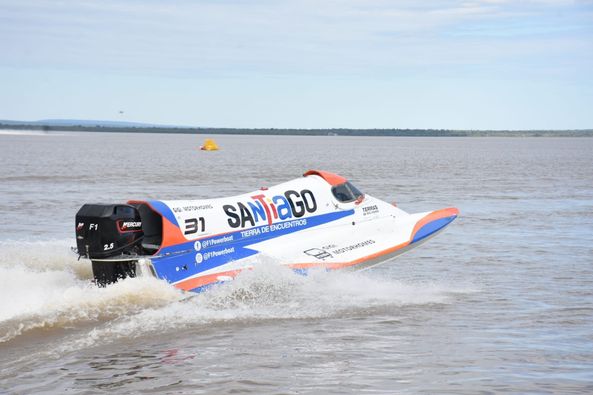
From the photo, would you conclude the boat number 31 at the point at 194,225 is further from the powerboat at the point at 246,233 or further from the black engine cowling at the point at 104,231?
the black engine cowling at the point at 104,231

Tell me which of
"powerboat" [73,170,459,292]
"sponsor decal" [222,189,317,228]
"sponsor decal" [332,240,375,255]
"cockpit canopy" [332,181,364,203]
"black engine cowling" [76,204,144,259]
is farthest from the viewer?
"cockpit canopy" [332,181,364,203]

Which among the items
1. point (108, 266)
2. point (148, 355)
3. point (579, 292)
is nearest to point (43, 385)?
point (148, 355)

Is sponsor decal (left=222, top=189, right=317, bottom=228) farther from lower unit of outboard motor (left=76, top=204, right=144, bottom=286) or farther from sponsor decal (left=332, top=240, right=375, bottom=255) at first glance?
lower unit of outboard motor (left=76, top=204, right=144, bottom=286)

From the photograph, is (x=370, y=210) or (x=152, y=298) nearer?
(x=152, y=298)

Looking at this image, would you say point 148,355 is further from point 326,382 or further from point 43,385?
point 326,382

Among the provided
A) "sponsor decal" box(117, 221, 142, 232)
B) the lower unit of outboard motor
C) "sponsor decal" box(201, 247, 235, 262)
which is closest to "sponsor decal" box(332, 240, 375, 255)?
"sponsor decal" box(201, 247, 235, 262)

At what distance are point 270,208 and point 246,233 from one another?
843mm

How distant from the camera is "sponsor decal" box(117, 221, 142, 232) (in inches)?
483

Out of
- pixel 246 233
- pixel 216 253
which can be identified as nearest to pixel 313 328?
pixel 216 253

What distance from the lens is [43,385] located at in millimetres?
8570

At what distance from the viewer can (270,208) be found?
14.4 meters

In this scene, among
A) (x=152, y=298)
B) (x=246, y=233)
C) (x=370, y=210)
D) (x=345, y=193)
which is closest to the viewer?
(x=152, y=298)

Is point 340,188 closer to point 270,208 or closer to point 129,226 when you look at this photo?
point 270,208

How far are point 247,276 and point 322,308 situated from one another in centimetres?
144
